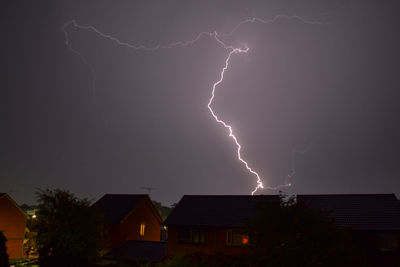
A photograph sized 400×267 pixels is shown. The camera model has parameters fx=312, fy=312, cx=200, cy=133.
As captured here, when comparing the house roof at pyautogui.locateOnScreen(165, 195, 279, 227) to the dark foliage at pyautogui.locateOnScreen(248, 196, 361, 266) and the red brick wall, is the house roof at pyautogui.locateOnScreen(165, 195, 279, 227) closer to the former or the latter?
the red brick wall

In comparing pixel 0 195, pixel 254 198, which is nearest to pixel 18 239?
pixel 0 195

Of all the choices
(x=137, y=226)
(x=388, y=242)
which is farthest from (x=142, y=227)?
(x=388, y=242)

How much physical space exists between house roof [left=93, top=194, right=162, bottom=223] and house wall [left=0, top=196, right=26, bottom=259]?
25.6 ft

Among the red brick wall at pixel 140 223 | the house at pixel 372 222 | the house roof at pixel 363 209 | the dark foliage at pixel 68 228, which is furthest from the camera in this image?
the red brick wall at pixel 140 223

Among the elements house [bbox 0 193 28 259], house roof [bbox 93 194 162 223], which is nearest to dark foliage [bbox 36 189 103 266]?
house roof [bbox 93 194 162 223]

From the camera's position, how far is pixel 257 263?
11.8m

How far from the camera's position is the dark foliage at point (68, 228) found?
1509 centimetres

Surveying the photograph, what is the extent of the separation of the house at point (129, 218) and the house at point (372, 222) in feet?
57.2

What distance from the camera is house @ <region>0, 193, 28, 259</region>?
3073 centimetres

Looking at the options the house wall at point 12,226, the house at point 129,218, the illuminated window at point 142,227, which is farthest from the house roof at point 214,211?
the house wall at point 12,226

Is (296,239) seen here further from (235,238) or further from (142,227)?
(142,227)

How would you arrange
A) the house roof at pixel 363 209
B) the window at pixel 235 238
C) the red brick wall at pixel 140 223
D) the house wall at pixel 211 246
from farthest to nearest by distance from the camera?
the red brick wall at pixel 140 223, the window at pixel 235 238, the house wall at pixel 211 246, the house roof at pixel 363 209

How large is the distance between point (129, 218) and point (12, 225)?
38.8 ft

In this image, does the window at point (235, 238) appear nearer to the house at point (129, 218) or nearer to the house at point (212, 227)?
the house at point (212, 227)
